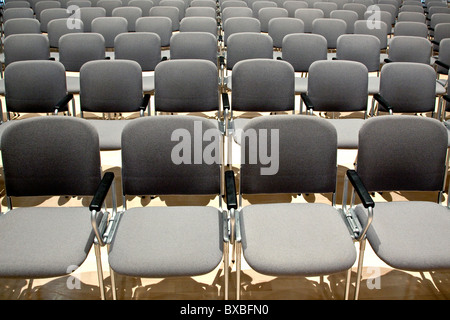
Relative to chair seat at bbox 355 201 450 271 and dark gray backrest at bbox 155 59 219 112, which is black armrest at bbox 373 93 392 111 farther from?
dark gray backrest at bbox 155 59 219 112

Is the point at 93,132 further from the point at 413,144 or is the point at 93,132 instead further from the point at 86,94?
the point at 413,144

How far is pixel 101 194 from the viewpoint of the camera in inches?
78.3

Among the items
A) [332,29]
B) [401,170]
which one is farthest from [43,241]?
[332,29]

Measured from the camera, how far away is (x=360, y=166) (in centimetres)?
234

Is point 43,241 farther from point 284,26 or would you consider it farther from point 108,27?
point 284,26

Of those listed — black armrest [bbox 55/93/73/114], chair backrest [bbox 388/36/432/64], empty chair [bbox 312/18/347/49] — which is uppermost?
empty chair [bbox 312/18/347/49]

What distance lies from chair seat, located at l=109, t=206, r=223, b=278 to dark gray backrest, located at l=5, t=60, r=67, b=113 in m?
1.57

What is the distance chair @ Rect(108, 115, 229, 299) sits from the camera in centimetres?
190

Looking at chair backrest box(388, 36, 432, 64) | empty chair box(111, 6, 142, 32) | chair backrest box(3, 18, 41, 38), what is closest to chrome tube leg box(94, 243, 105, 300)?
chair backrest box(388, 36, 432, 64)

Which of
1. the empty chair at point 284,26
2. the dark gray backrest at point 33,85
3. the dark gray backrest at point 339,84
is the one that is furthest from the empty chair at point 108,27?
the dark gray backrest at point 339,84

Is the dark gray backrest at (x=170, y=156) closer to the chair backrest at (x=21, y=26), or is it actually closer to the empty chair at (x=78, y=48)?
the empty chair at (x=78, y=48)

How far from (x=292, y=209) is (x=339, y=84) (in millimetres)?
1490

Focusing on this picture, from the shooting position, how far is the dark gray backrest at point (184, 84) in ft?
10.7

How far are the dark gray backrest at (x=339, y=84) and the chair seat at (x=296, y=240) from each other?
4.46 feet
